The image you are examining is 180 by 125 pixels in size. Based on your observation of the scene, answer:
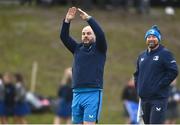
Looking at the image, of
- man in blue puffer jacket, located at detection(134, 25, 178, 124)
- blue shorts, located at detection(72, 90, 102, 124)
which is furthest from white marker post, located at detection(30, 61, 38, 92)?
blue shorts, located at detection(72, 90, 102, 124)

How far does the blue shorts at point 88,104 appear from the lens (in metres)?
12.6

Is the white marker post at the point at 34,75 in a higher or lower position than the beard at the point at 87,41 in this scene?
lower

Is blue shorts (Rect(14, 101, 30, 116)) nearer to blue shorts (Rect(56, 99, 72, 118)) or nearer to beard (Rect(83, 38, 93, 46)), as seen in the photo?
blue shorts (Rect(56, 99, 72, 118))

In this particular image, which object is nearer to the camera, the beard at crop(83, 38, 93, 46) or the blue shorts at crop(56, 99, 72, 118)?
the beard at crop(83, 38, 93, 46)

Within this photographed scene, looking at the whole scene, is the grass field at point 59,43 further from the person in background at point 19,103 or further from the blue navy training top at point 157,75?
the blue navy training top at point 157,75

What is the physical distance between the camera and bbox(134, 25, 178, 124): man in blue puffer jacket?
1297cm

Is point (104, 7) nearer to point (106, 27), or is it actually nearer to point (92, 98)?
point (106, 27)

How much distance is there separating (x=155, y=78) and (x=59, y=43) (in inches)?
703

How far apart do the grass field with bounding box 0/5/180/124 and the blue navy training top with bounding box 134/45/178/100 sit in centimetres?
1114

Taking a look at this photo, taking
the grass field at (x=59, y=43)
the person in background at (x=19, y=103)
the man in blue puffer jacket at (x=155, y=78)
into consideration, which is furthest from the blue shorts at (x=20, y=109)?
the man in blue puffer jacket at (x=155, y=78)

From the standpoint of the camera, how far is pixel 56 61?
29.4m

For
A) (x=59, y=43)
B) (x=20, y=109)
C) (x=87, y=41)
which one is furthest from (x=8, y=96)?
(x=59, y=43)

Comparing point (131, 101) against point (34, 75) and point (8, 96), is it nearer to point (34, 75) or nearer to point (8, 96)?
point (8, 96)

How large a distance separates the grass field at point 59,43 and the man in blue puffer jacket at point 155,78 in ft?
36.4
